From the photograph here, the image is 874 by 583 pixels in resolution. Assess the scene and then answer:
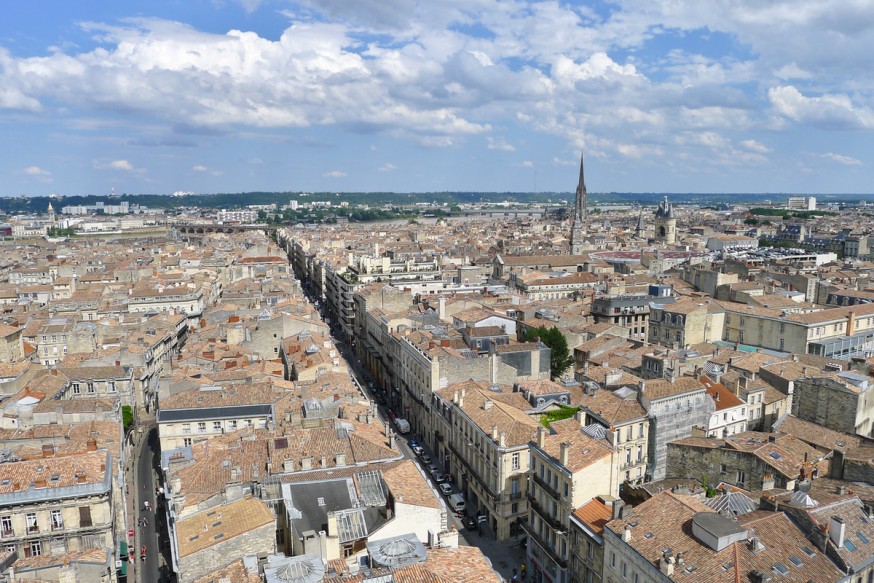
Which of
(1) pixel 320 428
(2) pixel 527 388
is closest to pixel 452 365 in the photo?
(2) pixel 527 388

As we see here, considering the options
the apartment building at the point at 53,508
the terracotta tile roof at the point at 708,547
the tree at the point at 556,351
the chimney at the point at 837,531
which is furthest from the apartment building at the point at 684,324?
the apartment building at the point at 53,508

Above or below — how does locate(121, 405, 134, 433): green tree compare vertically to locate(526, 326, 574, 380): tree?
below

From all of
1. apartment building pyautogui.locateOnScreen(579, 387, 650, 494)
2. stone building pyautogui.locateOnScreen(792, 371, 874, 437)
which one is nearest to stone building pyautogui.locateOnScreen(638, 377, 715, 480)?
apartment building pyautogui.locateOnScreen(579, 387, 650, 494)

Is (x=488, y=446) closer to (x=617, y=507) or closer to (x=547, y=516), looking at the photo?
(x=547, y=516)

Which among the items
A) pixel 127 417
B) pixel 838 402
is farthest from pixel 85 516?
pixel 838 402

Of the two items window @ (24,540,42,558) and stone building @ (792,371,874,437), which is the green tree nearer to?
window @ (24,540,42,558)

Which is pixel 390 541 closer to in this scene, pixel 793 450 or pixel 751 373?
pixel 793 450
